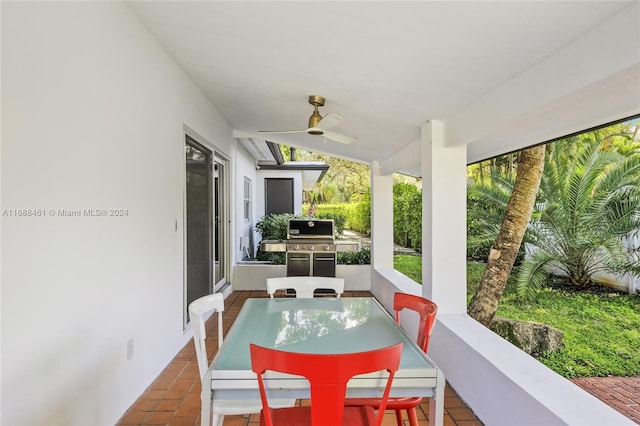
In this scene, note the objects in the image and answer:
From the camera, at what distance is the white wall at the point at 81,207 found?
4.78ft

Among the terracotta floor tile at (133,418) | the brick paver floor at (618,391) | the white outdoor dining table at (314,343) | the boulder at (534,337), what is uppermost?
the white outdoor dining table at (314,343)

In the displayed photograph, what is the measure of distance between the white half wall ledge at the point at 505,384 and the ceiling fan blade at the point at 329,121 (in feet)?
6.17

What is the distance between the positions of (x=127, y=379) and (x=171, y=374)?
0.57 m

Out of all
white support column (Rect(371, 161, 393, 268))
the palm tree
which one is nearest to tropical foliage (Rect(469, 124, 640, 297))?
the palm tree

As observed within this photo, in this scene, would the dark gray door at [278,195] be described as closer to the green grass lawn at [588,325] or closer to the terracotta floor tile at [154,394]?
the green grass lawn at [588,325]

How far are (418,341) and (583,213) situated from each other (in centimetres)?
452

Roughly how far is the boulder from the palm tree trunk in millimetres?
350

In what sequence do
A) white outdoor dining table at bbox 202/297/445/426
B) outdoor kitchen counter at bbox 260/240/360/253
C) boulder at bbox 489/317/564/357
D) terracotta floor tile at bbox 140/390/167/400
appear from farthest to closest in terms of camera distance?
outdoor kitchen counter at bbox 260/240/360/253 → boulder at bbox 489/317/564/357 → terracotta floor tile at bbox 140/390/167/400 → white outdoor dining table at bbox 202/297/445/426

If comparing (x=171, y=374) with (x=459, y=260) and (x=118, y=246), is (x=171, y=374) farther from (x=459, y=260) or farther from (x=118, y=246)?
(x=459, y=260)

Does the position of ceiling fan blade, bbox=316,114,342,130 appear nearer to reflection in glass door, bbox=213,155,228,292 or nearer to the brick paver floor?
reflection in glass door, bbox=213,155,228,292

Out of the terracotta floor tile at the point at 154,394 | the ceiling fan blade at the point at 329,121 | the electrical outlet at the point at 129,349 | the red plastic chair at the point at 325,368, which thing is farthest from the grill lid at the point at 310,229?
the red plastic chair at the point at 325,368

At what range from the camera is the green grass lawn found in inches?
145

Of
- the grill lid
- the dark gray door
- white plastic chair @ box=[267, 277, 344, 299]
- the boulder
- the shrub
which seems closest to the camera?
white plastic chair @ box=[267, 277, 344, 299]

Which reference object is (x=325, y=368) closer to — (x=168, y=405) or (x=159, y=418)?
(x=159, y=418)
